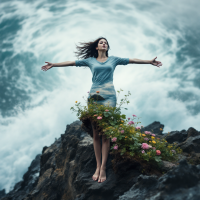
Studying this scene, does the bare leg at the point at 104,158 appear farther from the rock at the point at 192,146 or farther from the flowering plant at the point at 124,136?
the rock at the point at 192,146

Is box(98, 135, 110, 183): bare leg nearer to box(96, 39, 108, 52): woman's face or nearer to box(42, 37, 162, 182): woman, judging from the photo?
box(42, 37, 162, 182): woman

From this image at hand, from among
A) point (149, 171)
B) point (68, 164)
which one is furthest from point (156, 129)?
point (149, 171)

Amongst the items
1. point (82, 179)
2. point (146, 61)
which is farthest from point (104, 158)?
point (146, 61)

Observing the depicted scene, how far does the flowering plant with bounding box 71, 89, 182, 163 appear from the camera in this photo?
3615 mm

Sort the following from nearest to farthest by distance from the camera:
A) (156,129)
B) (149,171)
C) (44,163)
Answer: (149,171), (44,163), (156,129)

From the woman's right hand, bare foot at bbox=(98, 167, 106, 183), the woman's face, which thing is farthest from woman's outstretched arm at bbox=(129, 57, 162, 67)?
bare foot at bbox=(98, 167, 106, 183)

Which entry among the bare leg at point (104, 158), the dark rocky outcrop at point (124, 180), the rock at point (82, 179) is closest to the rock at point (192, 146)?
the dark rocky outcrop at point (124, 180)

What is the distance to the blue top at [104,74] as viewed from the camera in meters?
4.71

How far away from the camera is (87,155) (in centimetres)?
568

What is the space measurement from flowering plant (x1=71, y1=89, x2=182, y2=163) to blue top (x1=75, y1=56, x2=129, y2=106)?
376mm

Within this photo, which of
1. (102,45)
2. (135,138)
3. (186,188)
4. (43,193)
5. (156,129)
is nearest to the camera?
(186,188)

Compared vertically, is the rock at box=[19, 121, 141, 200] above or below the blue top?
below

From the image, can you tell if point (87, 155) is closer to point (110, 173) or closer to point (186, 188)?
point (110, 173)

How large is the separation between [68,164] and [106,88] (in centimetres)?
427
